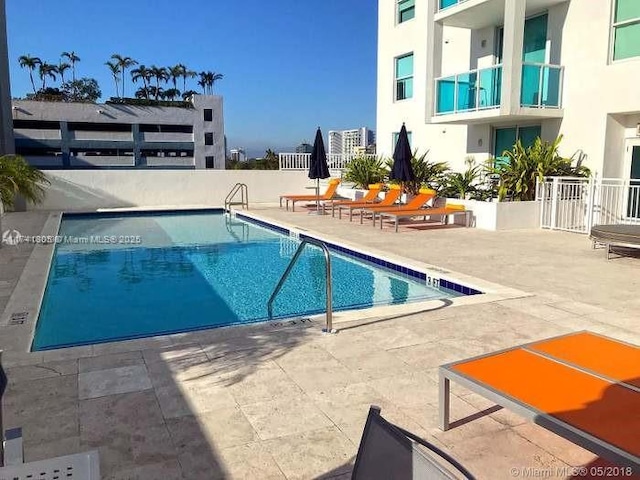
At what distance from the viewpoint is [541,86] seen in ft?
43.8

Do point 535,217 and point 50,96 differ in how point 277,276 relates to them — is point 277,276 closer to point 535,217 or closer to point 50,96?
point 535,217

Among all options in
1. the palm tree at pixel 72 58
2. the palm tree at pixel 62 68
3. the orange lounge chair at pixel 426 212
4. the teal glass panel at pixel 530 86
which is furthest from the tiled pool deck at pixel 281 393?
the palm tree at pixel 72 58

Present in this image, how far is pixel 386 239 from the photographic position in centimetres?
1135

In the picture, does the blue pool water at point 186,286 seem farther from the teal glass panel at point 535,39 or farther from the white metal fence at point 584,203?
the teal glass panel at point 535,39

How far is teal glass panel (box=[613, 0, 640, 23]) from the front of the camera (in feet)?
38.5

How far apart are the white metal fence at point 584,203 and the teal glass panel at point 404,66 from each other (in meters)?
8.25

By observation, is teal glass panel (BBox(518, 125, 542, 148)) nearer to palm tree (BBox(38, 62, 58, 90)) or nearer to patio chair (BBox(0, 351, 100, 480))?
patio chair (BBox(0, 351, 100, 480))

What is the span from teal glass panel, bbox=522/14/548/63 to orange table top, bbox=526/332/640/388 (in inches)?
509

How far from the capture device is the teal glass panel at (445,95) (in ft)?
49.9

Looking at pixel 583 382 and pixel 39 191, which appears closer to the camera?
pixel 583 382

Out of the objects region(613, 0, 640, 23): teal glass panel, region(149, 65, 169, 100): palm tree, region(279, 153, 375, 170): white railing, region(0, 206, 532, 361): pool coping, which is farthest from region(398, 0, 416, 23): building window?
region(149, 65, 169, 100): palm tree

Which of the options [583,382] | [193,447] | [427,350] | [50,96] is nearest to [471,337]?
[427,350]

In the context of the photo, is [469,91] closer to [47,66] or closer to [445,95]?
[445,95]

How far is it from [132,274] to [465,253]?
6.29m
